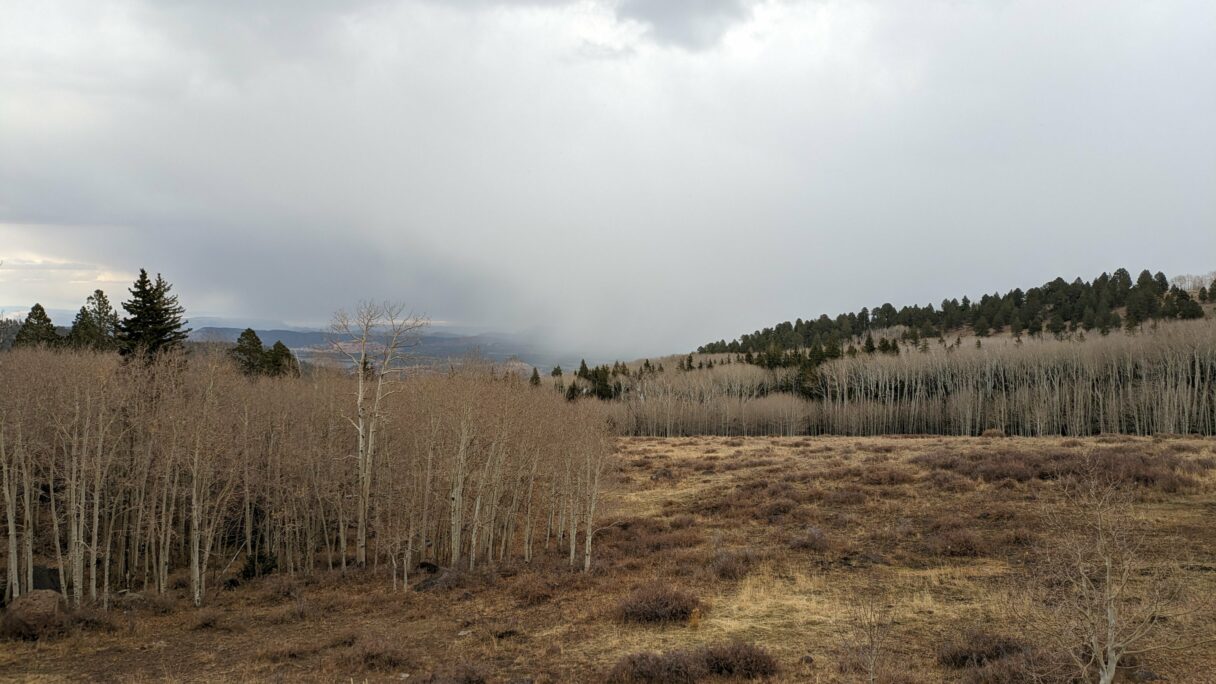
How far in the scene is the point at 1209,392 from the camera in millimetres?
80375

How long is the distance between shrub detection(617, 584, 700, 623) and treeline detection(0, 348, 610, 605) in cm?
761

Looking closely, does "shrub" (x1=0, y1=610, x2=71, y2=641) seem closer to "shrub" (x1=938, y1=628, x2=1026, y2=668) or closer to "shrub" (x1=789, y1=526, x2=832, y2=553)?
"shrub" (x1=938, y1=628, x2=1026, y2=668)

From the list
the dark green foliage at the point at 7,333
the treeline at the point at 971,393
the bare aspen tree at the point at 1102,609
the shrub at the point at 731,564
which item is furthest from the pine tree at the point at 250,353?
the bare aspen tree at the point at 1102,609

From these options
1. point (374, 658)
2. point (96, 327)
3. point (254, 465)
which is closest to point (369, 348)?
point (254, 465)

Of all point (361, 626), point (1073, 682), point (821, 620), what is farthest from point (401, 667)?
point (1073, 682)

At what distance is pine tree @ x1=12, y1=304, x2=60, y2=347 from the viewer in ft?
193

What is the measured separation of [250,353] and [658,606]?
212ft

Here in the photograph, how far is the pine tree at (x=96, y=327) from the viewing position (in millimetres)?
57669

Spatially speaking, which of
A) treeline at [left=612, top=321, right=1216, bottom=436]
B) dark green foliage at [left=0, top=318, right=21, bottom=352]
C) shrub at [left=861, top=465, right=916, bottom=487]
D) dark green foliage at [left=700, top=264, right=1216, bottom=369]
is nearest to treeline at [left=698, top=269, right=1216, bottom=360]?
dark green foliage at [left=700, top=264, right=1216, bottom=369]

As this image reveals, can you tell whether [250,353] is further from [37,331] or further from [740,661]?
[740,661]

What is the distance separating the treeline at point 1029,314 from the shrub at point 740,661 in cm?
11381

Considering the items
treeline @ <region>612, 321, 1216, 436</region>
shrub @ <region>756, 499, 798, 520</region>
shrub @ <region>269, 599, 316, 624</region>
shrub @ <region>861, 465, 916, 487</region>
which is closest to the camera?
shrub @ <region>269, 599, 316, 624</region>

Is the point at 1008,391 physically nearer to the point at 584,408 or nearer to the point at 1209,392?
the point at 1209,392

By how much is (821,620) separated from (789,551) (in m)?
10.4
